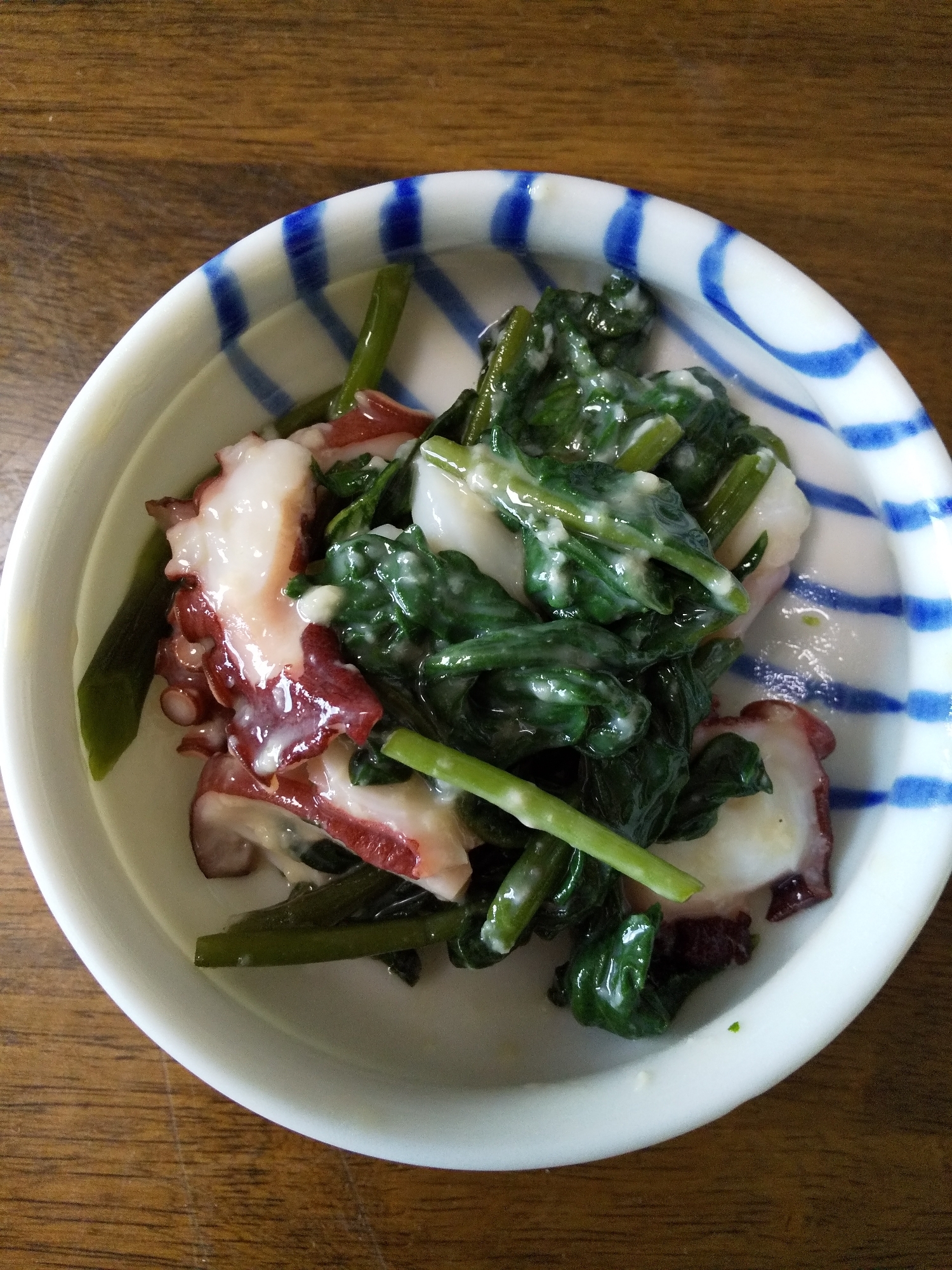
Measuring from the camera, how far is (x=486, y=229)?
1193mm

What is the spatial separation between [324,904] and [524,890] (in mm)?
275

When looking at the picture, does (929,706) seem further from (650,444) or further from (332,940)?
(332,940)

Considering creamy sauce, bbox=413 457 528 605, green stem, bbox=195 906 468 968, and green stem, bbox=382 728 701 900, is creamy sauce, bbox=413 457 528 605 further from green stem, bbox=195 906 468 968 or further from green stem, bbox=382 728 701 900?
green stem, bbox=195 906 468 968

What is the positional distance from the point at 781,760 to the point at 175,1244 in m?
1.13

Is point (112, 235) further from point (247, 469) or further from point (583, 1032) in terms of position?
point (583, 1032)

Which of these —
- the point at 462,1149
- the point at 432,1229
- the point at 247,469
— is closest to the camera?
the point at 462,1149

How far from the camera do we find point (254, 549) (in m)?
1.13

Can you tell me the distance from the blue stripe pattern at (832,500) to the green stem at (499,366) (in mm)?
449

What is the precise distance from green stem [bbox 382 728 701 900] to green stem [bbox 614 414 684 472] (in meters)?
0.43

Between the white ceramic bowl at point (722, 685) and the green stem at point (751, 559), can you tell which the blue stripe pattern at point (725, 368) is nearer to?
the white ceramic bowl at point (722, 685)

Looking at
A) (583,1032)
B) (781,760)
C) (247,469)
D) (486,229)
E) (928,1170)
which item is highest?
(486,229)

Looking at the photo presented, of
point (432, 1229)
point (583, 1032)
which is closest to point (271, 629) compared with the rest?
point (583, 1032)

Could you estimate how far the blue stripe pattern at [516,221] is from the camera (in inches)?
44.9

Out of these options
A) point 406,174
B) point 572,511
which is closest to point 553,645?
point 572,511
